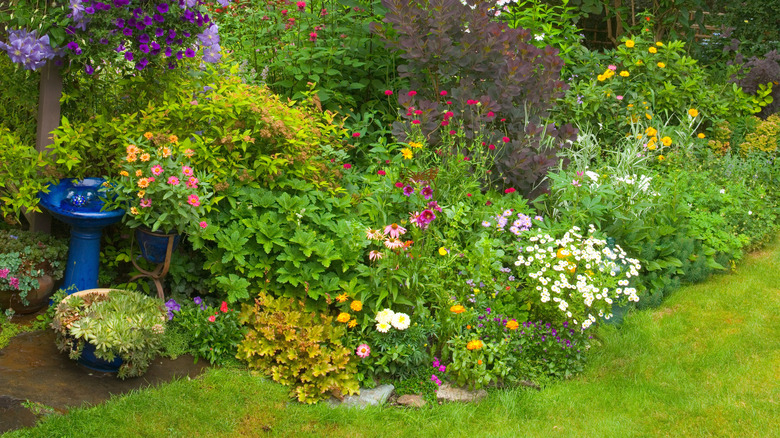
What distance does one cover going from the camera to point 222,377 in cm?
347

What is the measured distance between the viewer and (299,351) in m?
3.56

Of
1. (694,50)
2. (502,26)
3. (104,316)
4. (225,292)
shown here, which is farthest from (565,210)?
(694,50)

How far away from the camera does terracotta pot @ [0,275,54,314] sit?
12.3 ft

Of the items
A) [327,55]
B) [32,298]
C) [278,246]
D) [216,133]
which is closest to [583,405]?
[278,246]

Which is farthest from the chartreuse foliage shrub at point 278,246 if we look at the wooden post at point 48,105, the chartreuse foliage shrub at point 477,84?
the chartreuse foliage shrub at point 477,84

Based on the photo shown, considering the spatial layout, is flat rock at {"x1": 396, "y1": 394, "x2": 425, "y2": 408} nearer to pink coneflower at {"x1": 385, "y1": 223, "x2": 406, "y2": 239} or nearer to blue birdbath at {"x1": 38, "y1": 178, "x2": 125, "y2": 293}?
pink coneflower at {"x1": 385, "y1": 223, "x2": 406, "y2": 239}

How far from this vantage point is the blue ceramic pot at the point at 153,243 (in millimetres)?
3676

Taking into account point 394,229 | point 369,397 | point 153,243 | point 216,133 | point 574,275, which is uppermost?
point 216,133

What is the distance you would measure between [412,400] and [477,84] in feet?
8.76

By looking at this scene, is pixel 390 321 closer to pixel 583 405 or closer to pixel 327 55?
pixel 583 405

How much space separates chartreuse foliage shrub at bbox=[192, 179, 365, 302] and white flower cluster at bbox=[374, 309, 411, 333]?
0.91ft

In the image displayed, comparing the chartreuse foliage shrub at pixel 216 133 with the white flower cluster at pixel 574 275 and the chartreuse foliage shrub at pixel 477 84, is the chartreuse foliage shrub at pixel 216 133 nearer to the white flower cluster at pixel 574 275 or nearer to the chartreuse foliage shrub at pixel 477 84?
the chartreuse foliage shrub at pixel 477 84

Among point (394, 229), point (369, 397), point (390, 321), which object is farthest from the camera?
point (394, 229)

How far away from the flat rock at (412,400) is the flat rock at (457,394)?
0.10 m
